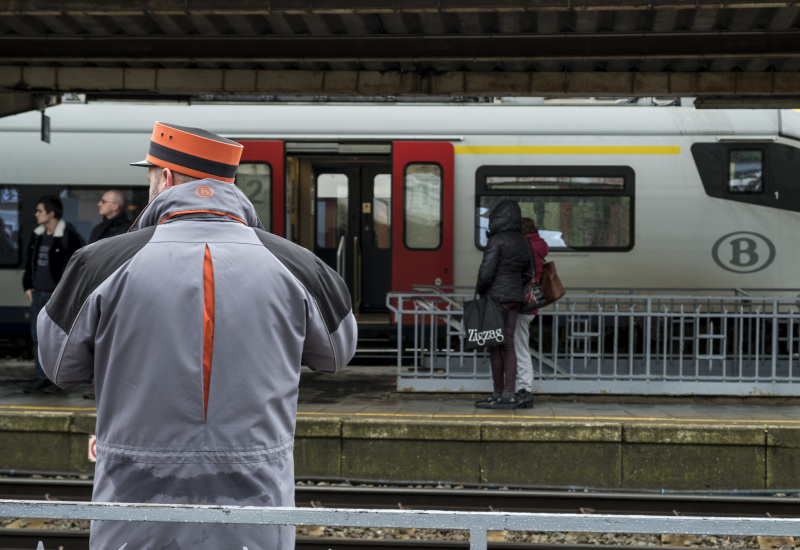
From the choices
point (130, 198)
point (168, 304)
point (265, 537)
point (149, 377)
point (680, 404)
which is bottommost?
point (680, 404)

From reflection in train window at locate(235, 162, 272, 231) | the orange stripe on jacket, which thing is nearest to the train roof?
reflection in train window at locate(235, 162, 272, 231)

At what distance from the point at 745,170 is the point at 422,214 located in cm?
399

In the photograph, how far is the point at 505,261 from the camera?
8.55 meters

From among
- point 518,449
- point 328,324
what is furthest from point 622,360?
point 328,324

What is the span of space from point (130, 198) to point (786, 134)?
27.0 ft

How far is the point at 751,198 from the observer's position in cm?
1130

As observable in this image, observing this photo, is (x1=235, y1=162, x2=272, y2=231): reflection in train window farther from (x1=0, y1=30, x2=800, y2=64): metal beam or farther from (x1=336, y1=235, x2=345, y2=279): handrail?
(x1=0, y1=30, x2=800, y2=64): metal beam

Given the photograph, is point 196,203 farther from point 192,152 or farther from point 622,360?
point 622,360

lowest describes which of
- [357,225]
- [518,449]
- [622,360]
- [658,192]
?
[518,449]

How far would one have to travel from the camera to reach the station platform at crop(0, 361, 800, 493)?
7.00 meters

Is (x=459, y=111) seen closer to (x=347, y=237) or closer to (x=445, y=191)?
(x=445, y=191)

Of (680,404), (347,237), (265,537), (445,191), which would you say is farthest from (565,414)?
(265,537)

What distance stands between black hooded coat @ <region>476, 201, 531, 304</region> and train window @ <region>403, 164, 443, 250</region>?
3091mm

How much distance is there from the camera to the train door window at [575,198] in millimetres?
11398
